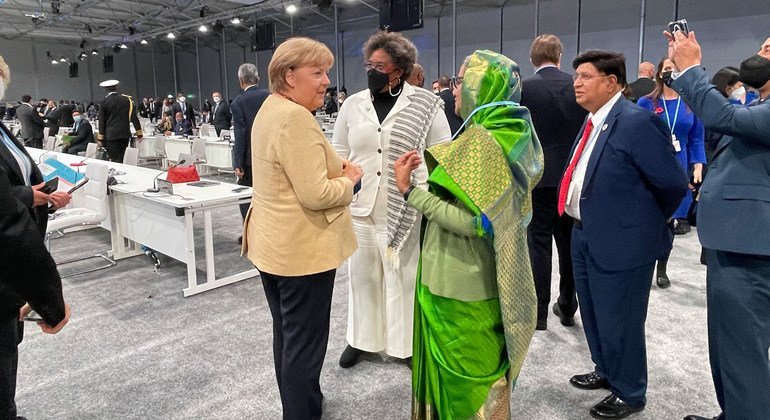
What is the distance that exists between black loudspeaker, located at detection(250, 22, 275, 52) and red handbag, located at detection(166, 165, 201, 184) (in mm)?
11920

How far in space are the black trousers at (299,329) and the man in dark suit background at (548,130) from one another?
4.90 ft

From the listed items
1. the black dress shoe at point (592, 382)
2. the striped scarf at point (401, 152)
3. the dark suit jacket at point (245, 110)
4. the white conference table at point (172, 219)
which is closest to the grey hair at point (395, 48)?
the striped scarf at point (401, 152)

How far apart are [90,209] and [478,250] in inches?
149

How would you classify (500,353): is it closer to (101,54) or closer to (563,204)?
(563,204)

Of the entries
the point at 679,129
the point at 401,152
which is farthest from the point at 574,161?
the point at 679,129

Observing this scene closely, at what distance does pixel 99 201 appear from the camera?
4078 millimetres

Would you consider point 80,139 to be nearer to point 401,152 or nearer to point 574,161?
point 401,152

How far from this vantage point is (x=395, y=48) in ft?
7.34

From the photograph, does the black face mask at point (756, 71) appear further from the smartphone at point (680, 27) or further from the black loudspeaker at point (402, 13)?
the black loudspeaker at point (402, 13)

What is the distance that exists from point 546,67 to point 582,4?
9975 millimetres

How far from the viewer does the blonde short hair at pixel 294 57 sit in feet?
5.37

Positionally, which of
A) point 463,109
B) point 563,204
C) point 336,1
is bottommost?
point 563,204

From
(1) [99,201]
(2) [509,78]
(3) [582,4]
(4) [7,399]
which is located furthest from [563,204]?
(3) [582,4]

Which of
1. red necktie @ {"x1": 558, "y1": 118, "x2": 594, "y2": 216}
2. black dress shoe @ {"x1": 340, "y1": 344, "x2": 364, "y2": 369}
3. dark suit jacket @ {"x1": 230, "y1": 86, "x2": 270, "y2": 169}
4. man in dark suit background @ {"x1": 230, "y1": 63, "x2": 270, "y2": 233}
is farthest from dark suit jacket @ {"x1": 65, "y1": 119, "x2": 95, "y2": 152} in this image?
red necktie @ {"x1": 558, "y1": 118, "x2": 594, "y2": 216}
